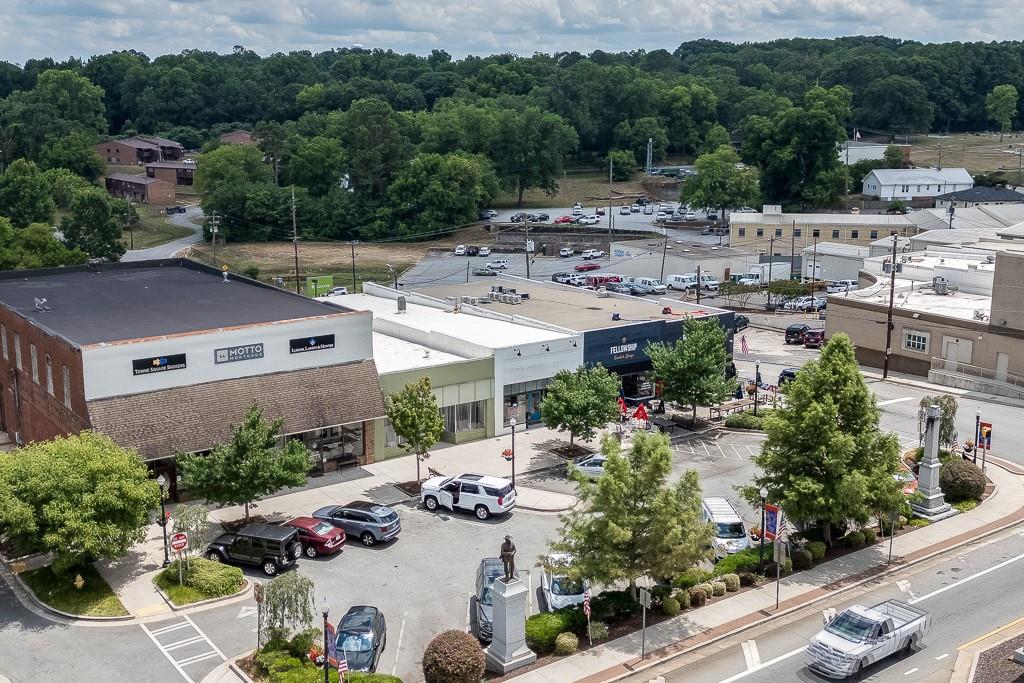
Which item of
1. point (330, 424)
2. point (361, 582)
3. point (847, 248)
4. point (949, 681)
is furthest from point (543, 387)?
point (847, 248)

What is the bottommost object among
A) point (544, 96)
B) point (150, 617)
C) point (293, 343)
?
point (150, 617)

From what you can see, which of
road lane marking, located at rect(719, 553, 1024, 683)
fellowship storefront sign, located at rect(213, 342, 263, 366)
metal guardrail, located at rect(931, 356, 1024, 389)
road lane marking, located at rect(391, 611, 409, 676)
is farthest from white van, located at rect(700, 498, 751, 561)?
metal guardrail, located at rect(931, 356, 1024, 389)

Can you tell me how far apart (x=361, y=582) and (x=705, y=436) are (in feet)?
71.9

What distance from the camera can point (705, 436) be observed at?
164 feet

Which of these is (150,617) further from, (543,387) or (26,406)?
(543,387)

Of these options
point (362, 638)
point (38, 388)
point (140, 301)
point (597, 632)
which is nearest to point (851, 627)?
point (597, 632)

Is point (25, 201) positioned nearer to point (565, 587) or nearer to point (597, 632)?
point (565, 587)

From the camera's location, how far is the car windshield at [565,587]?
100 feet

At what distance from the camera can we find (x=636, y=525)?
2902 cm

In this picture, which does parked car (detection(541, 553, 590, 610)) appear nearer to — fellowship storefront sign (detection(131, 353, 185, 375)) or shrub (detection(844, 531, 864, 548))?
shrub (detection(844, 531, 864, 548))

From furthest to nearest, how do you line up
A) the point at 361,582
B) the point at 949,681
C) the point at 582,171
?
the point at 582,171
the point at 361,582
the point at 949,681

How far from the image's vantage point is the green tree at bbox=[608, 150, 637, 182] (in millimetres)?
162625

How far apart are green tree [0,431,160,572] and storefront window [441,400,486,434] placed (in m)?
17.3

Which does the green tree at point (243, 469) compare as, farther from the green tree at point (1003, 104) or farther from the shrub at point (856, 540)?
the green tree at point (1003, 104)
